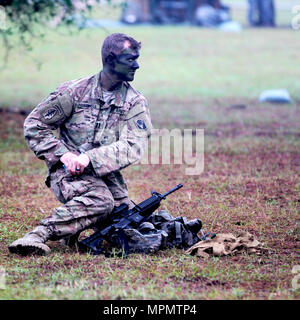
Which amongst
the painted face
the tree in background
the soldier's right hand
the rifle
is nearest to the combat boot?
the rifle

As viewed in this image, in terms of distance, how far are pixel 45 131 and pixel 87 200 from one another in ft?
2.04

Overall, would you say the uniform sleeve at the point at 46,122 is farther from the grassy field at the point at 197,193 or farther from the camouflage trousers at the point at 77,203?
the grassy field at the point at 197,193

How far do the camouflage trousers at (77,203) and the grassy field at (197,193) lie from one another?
19 centimetres

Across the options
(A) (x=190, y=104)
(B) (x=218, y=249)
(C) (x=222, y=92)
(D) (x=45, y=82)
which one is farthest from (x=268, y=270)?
(D) (x=45, y=82)

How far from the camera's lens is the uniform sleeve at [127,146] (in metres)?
4.76

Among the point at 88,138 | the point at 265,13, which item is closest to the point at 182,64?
the point at 265,13

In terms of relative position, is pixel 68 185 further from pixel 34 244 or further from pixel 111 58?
pixel 111 58

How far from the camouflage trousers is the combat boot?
5cm

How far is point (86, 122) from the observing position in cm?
495

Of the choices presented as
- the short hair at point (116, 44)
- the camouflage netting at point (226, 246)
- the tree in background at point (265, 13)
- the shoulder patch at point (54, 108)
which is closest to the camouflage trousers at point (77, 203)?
the shoulder patch at point (54, 108)

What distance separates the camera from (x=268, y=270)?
4383 millimetres

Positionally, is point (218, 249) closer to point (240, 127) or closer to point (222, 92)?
point (240, 127)

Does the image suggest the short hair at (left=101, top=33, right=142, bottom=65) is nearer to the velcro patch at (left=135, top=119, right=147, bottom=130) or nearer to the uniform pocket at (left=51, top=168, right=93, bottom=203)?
the velcro patch at (left=135, top=119, right=147, bottom=130)

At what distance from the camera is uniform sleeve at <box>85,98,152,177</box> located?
15.6 feet
